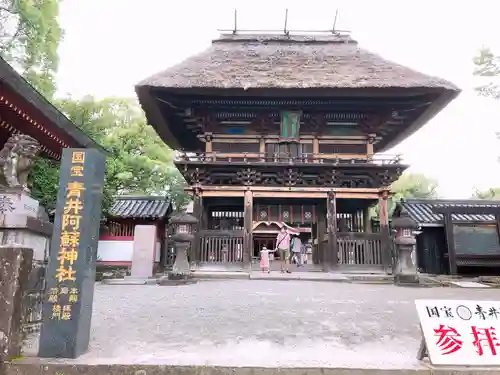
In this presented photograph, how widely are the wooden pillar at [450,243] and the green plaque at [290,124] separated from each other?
6.56 meters

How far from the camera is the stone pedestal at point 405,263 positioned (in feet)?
30.6

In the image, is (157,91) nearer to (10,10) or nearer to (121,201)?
(121,201)

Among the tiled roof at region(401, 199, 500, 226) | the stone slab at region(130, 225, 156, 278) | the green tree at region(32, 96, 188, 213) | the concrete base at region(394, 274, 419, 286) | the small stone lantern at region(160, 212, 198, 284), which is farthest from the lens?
the green tree at region(32, 96, 188, 213)

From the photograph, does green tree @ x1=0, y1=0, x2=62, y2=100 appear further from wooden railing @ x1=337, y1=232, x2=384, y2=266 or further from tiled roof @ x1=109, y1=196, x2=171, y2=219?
wooden railing @ x1=337, y1=232, x2=384, y2=266

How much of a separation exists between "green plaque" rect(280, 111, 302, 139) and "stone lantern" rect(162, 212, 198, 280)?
4846 mm

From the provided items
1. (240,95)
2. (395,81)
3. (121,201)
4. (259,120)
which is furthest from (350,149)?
(121,201)

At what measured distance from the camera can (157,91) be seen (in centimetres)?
1149

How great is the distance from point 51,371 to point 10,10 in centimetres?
1614

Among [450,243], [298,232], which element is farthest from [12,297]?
[450,243]

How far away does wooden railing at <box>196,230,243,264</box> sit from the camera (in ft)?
37.0

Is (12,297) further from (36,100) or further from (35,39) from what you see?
(35,39)

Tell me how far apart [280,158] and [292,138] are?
43.5 inches

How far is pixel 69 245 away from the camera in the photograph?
3.38 metres

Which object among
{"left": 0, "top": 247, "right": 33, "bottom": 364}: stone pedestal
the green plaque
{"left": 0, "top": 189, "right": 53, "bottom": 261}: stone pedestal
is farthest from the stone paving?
the green plaque
